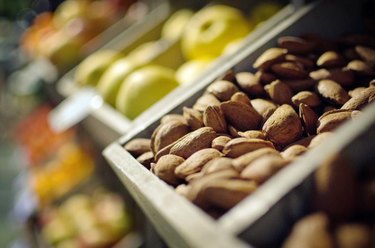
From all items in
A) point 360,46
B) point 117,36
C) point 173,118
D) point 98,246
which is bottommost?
point 98,246

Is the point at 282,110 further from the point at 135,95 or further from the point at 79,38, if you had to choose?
the point at 79,38

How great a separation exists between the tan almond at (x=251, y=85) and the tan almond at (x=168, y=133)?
0.15 meters

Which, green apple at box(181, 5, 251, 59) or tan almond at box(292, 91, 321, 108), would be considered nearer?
tan almond at box(292, 91, 321, 108)

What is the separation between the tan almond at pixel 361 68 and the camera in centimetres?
78

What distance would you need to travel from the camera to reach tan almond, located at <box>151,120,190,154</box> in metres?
0.76

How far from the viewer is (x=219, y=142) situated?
68 cm

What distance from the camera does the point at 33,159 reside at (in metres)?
2.32

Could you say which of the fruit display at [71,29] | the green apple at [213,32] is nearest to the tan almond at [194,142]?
the green apple at [213,32]

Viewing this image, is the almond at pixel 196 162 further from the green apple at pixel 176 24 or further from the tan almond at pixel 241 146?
the green apple at pixel 176 24

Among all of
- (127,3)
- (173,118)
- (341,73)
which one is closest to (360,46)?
(341,73)

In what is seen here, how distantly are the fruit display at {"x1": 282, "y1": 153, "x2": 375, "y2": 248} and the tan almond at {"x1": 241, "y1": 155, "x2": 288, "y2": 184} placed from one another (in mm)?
64

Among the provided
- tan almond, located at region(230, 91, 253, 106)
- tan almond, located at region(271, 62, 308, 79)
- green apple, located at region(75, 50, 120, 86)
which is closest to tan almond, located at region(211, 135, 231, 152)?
tan almond, located at region(230, 91, 253, 106)

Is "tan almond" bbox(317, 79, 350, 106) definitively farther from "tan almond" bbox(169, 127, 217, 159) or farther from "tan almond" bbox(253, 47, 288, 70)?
"tan almond" bbox(169, 127, 217, 159)

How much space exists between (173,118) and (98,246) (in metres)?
0.90
